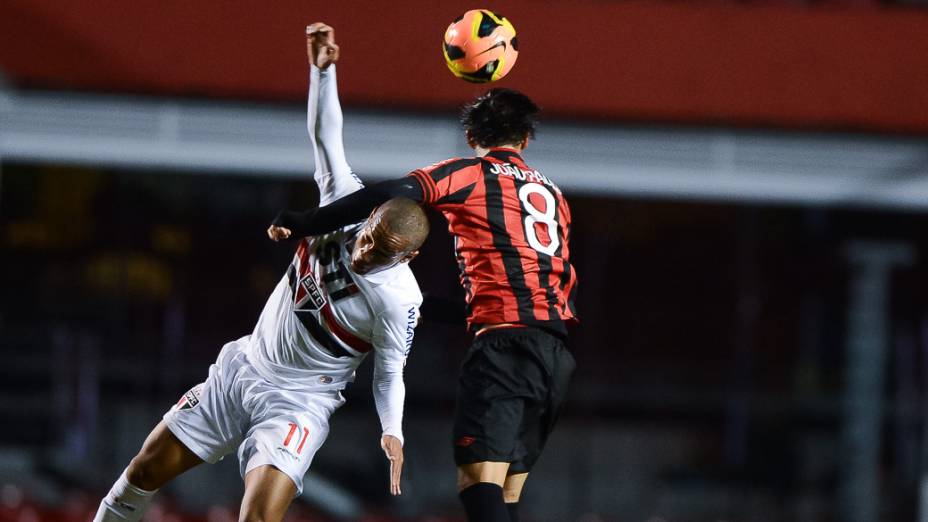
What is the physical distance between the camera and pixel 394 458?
3266 millimetres

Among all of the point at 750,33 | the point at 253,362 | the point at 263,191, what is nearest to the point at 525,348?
the point at 253,362

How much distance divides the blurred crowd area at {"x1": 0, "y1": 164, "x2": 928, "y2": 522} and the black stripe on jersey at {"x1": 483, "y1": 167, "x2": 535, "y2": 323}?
5.72 meters

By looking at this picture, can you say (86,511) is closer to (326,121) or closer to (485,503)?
(326,121)

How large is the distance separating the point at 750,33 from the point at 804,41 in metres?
0.31

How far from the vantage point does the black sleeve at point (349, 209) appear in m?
3.13

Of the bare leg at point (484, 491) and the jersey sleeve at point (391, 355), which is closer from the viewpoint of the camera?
the bare leg at point (484, 491)

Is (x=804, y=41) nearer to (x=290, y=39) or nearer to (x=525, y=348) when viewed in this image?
(x=290, y=39)

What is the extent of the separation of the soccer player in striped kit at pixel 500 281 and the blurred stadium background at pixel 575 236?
327 millimetres

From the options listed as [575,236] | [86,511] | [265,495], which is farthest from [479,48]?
[575,236]

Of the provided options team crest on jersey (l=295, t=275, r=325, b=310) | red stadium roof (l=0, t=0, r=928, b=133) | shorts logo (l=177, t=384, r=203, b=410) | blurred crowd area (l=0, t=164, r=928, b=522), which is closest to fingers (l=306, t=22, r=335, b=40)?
team crest on jersey (l=295, t=275, r=325, b=310)

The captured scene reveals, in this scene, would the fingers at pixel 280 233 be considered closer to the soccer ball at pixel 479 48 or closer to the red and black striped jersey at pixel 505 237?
the red and black striped jersey at pixel 505 237

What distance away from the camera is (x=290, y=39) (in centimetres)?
667

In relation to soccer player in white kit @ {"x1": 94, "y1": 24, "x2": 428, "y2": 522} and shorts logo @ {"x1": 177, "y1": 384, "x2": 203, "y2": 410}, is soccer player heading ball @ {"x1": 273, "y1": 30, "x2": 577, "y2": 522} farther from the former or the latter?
shorts logo @ {"x1": 177, "y1": 384, "x2": 203, "y2": 410}

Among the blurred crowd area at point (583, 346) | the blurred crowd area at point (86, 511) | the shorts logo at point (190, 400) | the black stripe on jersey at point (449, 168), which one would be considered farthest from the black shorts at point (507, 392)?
the blurred crowd area at point (583, 346)
